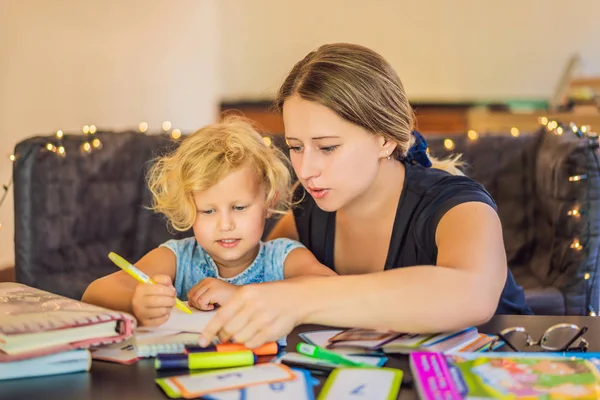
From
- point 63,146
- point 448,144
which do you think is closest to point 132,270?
point 63,146

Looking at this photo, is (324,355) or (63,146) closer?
(324,355)

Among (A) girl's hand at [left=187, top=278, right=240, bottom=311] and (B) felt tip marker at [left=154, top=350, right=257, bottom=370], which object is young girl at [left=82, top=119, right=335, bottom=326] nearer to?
(A) girl's hand at [left=187, top=278, right=240, bottom=311]

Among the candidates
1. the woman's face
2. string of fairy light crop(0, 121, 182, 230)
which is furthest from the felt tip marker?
string of fairy light crop(0, 121, 182, 230)

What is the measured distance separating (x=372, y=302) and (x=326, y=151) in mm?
463

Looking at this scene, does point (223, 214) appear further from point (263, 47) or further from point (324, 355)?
point (263, 47)

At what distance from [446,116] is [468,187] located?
439 cm

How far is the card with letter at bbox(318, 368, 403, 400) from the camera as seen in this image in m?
0.91

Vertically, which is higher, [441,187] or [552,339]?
[441,187]

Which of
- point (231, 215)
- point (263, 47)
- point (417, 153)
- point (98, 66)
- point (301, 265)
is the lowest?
point (301, 265)

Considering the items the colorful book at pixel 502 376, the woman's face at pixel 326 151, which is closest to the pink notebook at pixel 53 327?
the colorful book at pixel 502 376

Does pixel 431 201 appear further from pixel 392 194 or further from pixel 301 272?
Answer: pixel 301 272

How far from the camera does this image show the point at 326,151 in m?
1.49

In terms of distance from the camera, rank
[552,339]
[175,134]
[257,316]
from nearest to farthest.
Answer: [257,316] → [552,339] → [175,134]

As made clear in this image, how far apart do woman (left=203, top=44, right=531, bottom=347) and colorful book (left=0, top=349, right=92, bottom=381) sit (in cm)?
16
